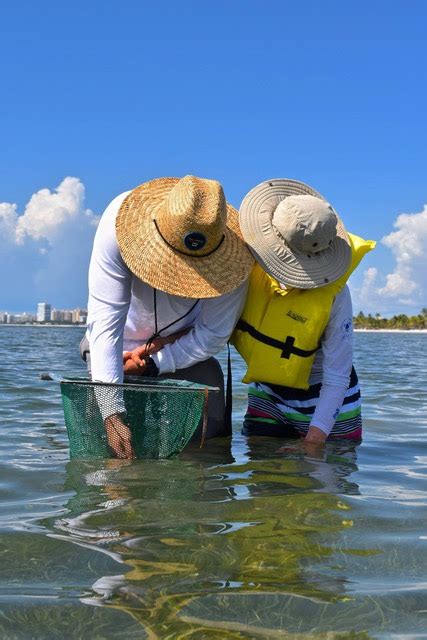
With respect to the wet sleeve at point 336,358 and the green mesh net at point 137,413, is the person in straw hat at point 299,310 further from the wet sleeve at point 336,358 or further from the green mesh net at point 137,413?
the green mesh net at point 137,413

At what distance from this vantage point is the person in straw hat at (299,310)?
4254mm

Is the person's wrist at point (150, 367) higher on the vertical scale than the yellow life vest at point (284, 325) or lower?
lower

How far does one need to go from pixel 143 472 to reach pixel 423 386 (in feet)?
27.9

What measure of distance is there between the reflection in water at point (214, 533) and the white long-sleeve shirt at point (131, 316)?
0.65 meters

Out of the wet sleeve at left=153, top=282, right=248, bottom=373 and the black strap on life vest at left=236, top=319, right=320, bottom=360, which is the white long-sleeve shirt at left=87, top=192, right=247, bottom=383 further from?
the black strap on life vest at left=236, top=319, right=320, bottom=360

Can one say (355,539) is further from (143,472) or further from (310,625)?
(143,472)

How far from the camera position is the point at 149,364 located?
15.0ft

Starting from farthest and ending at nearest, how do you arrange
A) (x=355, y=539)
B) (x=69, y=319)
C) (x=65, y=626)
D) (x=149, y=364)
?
(x=69, y=319) < (x=149, y=364) < (x=355, y=539) < (x=65, y=626)

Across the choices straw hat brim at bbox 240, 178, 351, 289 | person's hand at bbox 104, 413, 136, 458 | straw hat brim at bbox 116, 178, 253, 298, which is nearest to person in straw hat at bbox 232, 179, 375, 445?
straw hat brim at bbox 240, 178, 351, 289

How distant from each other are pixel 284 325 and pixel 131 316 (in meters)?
0.95

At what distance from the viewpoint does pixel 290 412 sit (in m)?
5.09

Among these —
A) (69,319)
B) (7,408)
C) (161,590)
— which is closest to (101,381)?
(161,590)

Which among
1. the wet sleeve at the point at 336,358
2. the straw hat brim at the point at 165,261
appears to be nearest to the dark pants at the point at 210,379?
the wet sleeve at the point at 336,358

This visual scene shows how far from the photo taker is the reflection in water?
7.73 feet
